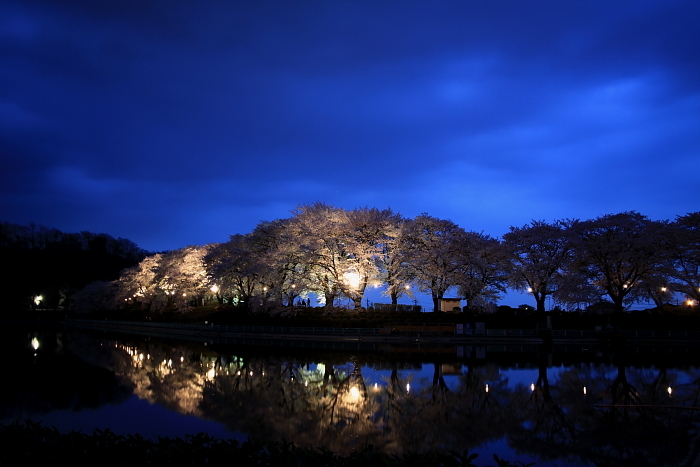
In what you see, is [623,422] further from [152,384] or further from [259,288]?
[259,288]

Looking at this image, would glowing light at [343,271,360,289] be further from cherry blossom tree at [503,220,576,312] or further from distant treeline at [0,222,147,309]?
distant treeline at [0,222,147,309]

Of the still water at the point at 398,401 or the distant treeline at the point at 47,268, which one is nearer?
the still water at the point at 398,401

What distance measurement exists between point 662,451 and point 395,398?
29.4ft

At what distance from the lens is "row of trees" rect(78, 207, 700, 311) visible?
1909 inches

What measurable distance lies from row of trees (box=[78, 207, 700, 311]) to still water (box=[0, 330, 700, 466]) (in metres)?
18.0

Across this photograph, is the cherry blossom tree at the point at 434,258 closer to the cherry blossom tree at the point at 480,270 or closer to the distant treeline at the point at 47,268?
the cherry blossom tree at the point at 480,270

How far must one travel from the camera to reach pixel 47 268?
106500 millimetres

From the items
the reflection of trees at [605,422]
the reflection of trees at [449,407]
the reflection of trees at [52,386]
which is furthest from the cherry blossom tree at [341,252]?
the reflection of trees at [605,422]

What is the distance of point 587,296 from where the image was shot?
4816cm

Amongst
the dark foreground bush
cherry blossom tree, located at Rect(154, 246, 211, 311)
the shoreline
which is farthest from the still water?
cherry blossom tree, located at Rect(154, 246, 211, 311)

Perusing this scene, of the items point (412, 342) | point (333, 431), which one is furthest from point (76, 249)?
point (333, 431)

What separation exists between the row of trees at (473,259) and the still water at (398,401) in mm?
17953

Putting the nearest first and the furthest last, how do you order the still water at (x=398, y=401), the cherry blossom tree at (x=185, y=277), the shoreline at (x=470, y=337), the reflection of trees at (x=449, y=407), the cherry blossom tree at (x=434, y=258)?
1. the reflection of trees at (x=449, y=407)
2. the still water at (x=398, y=401)
3. the shoreline at (x=470, y=337)
4. the cherry blossom tree at (x=434, y=258)
5. the cherry blossom tree at (x=185, y=277)

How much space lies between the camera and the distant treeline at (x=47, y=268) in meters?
102
